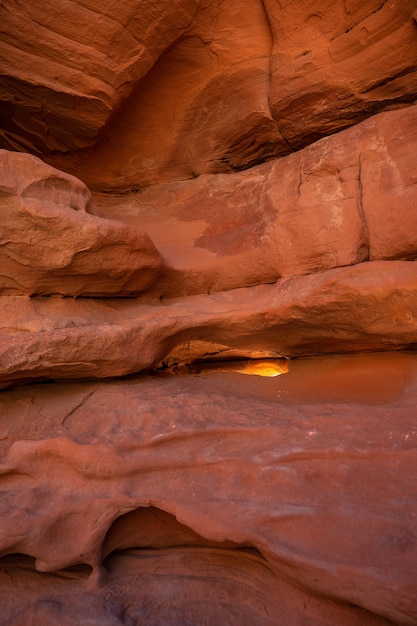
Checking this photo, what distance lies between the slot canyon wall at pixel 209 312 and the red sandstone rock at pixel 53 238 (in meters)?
0.02

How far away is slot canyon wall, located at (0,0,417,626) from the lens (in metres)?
1.97

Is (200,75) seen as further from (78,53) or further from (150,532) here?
(150,532)

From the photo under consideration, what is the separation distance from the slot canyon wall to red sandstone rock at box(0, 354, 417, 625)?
1 cm

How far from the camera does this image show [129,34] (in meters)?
3.66

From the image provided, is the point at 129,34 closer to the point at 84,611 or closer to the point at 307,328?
the point at 307,328

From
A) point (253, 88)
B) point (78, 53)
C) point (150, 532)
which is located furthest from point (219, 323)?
point (78, 53)

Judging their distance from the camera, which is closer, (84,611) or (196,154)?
(84,611)

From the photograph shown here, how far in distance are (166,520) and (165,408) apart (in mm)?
714

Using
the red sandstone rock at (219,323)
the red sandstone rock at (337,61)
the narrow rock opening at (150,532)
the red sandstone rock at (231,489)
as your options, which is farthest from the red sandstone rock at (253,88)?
the narrow rock opening at (150,532)

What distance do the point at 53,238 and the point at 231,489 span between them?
91.3 inches

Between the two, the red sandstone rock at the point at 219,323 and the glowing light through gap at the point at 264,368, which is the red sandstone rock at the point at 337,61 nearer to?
the red sandstone rock at the point at 219,323

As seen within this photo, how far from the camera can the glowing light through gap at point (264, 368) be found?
4422 mm

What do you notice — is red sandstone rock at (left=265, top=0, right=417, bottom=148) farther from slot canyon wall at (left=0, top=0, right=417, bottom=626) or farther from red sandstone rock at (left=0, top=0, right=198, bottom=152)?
red sandstone rock at (left=0, top=0, right=198, bottom=152)

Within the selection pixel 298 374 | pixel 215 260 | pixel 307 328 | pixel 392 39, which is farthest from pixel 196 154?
pixel 298 374
